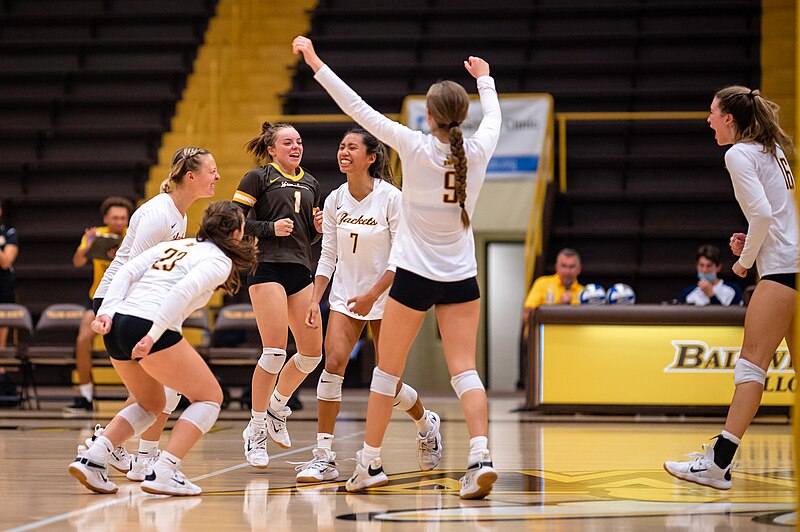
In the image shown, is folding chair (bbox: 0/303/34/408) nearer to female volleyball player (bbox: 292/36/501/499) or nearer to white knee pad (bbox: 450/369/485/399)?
female volleyball player (bbox: 292/36/501/499)

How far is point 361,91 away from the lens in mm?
14156

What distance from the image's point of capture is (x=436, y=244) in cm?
439

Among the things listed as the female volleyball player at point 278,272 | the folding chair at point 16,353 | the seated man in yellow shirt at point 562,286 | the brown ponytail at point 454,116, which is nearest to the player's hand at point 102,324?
the female volleyball player at point 278,272

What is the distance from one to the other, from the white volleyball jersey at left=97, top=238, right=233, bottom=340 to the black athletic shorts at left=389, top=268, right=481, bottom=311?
0.74 metres

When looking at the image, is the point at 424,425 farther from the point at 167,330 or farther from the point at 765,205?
the point at 765,205

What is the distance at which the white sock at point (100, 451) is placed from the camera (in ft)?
14.5

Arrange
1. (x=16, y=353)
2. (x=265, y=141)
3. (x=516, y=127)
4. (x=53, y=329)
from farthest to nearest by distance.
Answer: (x=516, y=127)
(x=53, y=329)
(x=16, y=353)
(x=265, y=141)

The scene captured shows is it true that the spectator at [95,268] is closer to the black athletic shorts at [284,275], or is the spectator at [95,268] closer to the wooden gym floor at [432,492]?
the wooden gym floor at [432,492]

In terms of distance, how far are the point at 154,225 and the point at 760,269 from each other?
2813 mm

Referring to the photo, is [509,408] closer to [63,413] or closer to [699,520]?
[63,413]

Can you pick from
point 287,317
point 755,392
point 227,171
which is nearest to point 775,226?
point 755,392

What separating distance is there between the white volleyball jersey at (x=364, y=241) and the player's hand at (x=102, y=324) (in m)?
1.21

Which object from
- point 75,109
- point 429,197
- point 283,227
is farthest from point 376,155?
point 75,109

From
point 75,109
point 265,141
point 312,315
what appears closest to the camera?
point 312,315
